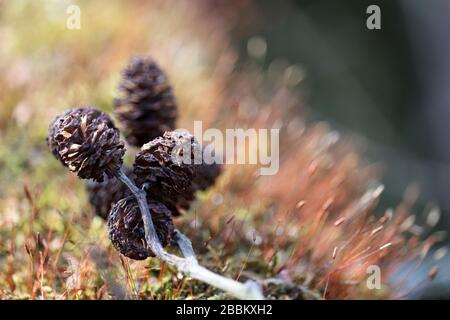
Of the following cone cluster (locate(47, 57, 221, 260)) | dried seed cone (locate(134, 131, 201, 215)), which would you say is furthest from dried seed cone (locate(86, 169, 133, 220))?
dried seed cone (locate(134, 131, 201, 215))

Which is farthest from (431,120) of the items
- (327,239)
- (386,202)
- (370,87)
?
(327,239)

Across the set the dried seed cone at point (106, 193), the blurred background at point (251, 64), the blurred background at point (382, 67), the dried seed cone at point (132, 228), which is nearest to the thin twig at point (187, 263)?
the dried seed cone at point (132, 228)

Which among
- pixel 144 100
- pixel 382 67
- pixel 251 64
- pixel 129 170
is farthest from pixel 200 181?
pixel 382 67

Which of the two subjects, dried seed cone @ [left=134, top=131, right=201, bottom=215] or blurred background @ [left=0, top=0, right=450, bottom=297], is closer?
dried seed cone @ [left=134, top=131, right=201, bottom=215]

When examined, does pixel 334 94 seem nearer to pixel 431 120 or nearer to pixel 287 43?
pixel 287 43

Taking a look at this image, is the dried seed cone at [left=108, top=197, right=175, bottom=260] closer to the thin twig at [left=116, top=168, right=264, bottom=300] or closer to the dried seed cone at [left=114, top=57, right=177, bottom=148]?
the thin twig at [left=116, top=168, right=264, bottom=300]

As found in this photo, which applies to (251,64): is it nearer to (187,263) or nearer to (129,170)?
(129,170)
